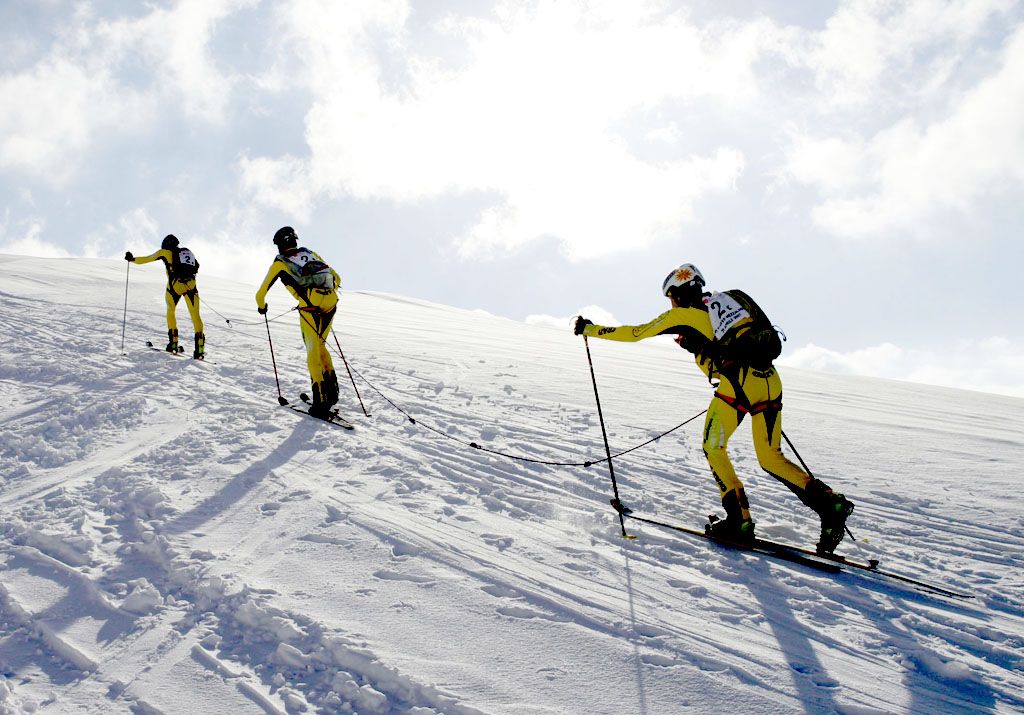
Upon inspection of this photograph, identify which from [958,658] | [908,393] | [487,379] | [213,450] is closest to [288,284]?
[213,450]

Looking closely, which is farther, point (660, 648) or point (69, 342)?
point (69, 342)

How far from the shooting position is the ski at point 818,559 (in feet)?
14.9

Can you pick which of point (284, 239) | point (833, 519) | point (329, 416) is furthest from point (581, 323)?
point (284, 239)

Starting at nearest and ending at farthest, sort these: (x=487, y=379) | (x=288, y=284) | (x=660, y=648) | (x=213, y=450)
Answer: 1. (x=660, y=648)
2. (x=213, y=450)
3. (x=288, y=284)
4. (x=487, y=379)

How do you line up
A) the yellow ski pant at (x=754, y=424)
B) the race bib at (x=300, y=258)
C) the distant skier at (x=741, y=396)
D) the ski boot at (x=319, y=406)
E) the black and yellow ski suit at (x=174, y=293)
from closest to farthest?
the distant skier at (x=741, y=396), the yellow ski pant at (x=754, y=424), the ski boot at (x=319, y=406), the race bib at (x=300, y=258), the black and yellow ski suit at (x=174, y=293)

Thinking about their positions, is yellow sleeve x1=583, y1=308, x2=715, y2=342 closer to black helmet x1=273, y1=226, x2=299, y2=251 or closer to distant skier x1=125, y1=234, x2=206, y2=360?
black helmet x1=273, y1=226, x2=299, y2=251

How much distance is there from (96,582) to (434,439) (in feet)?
13.1

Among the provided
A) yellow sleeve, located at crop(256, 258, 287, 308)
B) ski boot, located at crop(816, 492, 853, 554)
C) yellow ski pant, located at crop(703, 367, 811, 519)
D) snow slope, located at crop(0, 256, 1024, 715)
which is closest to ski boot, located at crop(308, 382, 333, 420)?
snow slope, located at crop(0, 256, 1024, 715)

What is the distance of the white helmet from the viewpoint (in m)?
5.44

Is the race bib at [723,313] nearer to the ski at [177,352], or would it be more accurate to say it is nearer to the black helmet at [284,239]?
the black helmet at [284,239]

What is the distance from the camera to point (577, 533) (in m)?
5.09

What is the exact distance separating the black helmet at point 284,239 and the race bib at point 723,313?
6.05 metres

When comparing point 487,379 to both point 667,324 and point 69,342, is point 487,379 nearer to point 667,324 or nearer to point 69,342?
point 667,324

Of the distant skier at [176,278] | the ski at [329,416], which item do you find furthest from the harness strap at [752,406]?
the distant skier at [176,278]
